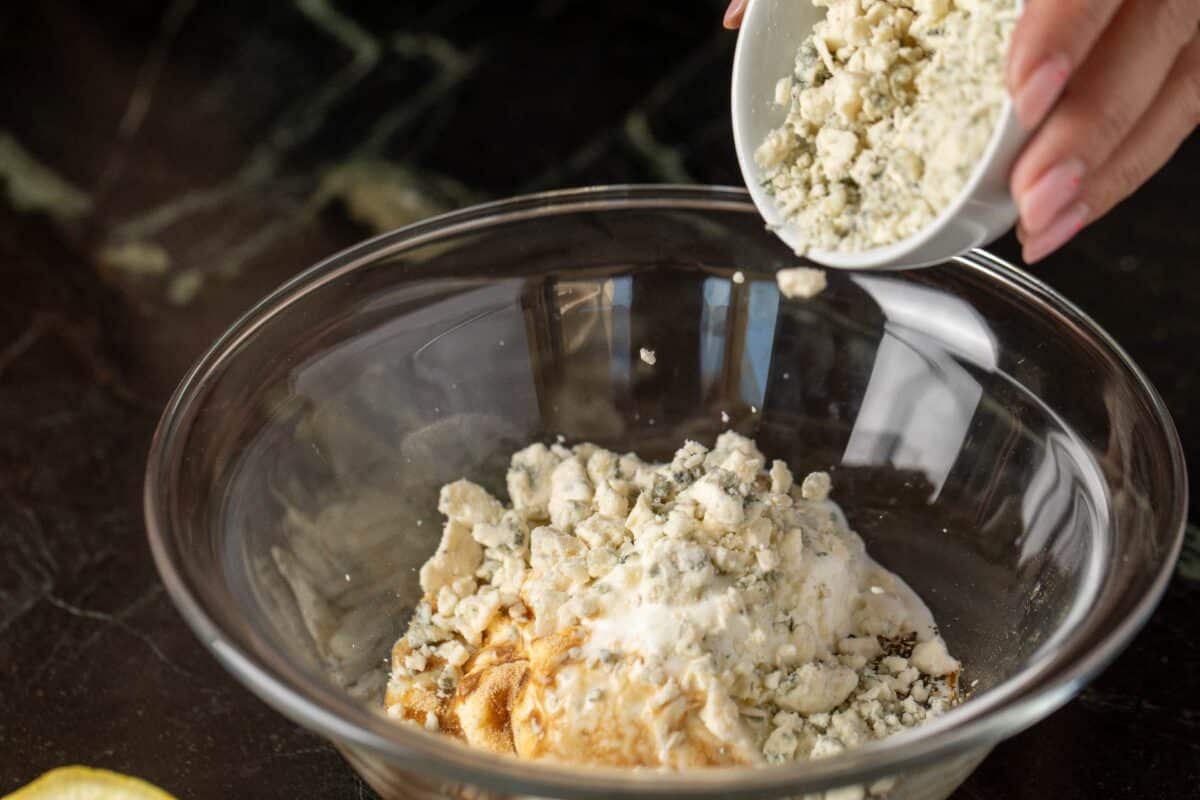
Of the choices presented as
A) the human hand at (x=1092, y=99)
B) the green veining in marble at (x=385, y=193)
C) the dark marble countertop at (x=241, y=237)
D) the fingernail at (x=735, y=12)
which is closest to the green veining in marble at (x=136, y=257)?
the dark marble countertop at (x=241, y=237)

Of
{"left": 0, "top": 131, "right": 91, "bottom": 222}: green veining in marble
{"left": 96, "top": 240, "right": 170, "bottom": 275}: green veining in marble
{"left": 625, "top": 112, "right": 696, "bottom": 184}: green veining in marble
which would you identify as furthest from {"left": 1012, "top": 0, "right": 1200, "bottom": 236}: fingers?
{"left": 0, "top": 131, "right": 91, "bottom": 222}: green veining in marble

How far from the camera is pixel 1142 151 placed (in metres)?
0.82

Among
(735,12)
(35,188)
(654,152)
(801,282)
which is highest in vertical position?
(735,12)

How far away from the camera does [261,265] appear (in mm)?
1556

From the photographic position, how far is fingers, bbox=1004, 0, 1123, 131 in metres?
0.71

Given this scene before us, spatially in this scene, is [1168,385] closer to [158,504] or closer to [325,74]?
[158,504]

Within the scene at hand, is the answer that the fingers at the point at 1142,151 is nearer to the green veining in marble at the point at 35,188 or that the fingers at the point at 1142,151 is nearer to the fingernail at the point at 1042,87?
the fingernail at the point at 1042,87

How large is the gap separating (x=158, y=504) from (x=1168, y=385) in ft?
3.08

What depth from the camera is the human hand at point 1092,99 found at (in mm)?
714

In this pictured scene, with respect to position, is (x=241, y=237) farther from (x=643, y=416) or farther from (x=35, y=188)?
(x=643, y=416)

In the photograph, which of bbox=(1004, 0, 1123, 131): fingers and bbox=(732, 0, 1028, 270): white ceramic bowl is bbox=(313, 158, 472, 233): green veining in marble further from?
bbox=(1004, 0, 1123, 131): fingers

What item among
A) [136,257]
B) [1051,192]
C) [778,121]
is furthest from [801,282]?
[136,257]

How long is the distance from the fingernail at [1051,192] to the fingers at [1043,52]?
0.10 ft

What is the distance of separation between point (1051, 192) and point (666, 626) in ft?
1.11
